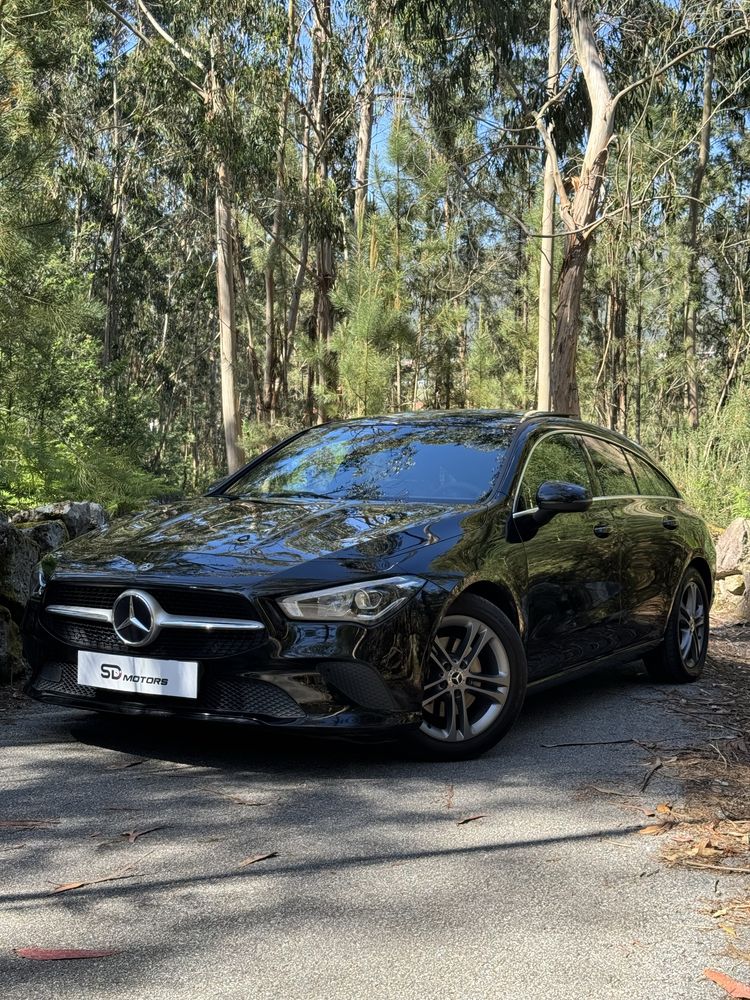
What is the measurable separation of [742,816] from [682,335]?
31620 millimetres

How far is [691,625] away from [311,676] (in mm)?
3449

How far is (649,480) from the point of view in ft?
22.2

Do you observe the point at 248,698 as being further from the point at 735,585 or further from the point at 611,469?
the point at 735,585

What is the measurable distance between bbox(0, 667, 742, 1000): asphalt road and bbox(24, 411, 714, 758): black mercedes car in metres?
0.29

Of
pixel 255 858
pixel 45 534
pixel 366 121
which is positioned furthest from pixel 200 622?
pixel 366 121

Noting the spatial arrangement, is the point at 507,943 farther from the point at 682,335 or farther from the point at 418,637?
the point at 682,335

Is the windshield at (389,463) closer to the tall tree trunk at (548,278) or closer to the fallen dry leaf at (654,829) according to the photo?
the fallen dry leaf at (654,829)

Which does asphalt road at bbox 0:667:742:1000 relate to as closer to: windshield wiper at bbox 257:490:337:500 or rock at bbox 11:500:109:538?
windshield wiper at bbox 257:490:337:500

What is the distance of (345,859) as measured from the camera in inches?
134

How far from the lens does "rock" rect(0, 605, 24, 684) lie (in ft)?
19.6

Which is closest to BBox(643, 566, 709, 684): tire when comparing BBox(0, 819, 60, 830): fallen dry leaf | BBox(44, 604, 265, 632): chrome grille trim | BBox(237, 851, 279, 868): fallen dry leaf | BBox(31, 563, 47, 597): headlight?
BBox(44, 604, 265, 632): chrome grille trim

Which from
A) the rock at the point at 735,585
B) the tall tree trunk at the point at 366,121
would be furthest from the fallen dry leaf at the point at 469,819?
the tall tree trunk at the point at 366,121

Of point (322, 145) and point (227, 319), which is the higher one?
point (322, 145)

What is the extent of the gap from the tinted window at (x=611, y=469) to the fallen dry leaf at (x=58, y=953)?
3937 mm
